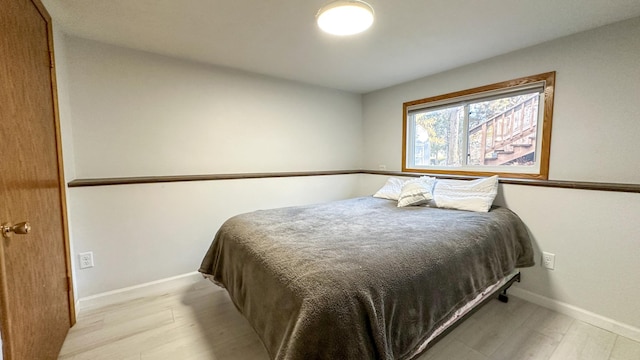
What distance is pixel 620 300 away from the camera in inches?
71.1

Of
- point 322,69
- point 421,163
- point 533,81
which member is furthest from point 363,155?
point 533,81

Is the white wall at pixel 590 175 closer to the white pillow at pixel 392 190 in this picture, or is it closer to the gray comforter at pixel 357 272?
the gray comforter at pixel 357 272

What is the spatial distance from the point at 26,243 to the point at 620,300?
3.59 meters

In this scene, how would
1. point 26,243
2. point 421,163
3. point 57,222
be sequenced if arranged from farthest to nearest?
point 421,163, point 57,222, point 26,243

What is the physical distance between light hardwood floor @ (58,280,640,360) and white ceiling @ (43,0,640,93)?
7.07 feet

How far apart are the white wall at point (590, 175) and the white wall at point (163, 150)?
238 cm

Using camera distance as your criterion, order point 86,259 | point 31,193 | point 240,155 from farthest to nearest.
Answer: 1. point 240,155
2. point 86,259
3. point 31,193

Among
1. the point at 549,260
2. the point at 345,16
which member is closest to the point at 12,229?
the point at 345,16

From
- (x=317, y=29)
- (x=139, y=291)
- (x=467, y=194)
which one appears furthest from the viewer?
(x=467, y=194)

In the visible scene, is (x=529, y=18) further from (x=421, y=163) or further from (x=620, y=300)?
(x=620, y=300)

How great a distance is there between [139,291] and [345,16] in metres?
2.70

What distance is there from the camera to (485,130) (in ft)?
8.66

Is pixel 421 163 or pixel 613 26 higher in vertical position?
pixel 613 26

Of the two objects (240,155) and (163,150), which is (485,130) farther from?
(163,150)
